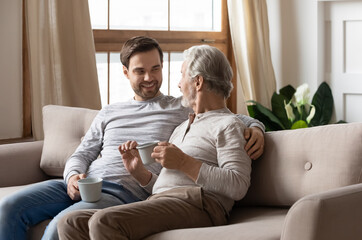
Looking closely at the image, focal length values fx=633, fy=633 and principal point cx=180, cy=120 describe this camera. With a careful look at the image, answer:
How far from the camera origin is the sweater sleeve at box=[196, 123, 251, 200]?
2.26 metres

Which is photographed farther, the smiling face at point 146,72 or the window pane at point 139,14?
the window pane at point 139,14

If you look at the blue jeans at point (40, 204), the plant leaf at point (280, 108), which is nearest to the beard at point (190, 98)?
the blue jeans at point (40, 204)

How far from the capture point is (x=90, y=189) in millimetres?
2338

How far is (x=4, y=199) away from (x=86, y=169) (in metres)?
0.39

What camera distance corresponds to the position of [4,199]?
258 cm

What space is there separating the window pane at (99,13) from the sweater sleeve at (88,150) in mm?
1630

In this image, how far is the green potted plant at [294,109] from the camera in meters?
4.70

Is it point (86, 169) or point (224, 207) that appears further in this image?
point (86, 169)

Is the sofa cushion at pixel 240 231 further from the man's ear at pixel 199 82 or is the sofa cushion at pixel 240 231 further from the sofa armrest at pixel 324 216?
the man's ear at pixel 199 82

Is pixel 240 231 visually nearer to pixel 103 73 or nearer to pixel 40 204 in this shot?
pixel 40 204

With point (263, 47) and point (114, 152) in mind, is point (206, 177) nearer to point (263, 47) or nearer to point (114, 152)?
point (114, 152)

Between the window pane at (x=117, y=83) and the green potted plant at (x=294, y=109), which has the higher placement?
the window pane at (x=117, y=83)

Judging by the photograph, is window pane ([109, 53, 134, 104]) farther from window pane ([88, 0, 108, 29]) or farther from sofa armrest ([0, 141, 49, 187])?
sofa armrest ([0, 141, 49, 187])

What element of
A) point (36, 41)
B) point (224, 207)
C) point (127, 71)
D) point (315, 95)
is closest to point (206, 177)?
point (224, 207)
